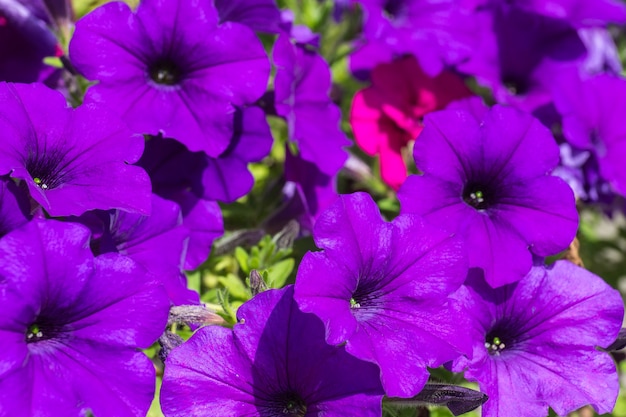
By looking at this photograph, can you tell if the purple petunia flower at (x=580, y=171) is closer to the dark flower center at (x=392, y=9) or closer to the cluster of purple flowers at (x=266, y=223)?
the cluster of purple flowers at (x=266, y=223)

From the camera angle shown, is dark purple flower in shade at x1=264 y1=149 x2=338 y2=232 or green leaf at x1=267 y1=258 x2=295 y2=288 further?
dark purple flower in shade at x1=264 y1=149 x2=338 y2=232

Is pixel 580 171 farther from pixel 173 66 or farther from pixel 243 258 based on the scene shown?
pixel 173 66

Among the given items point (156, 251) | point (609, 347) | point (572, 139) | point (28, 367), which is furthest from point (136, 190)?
point (572, 139)

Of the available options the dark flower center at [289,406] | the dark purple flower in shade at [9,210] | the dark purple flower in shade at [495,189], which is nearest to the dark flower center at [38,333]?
the dark purple flower in shade at [9,210]

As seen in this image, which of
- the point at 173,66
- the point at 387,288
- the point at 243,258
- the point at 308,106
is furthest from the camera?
the point at 308,106

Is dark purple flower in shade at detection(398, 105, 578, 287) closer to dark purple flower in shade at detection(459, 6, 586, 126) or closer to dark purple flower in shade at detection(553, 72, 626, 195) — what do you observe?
dark purple flower in shade at detection(553, 72, 626, 195)

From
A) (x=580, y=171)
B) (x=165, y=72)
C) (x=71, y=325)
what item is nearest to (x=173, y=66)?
(x=165, y=72)

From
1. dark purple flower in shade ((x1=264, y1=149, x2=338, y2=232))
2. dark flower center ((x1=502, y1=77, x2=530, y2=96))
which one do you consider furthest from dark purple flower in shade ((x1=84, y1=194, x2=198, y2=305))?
dark flower center ((x1=502, y1=77, x2=530, y2=96))
